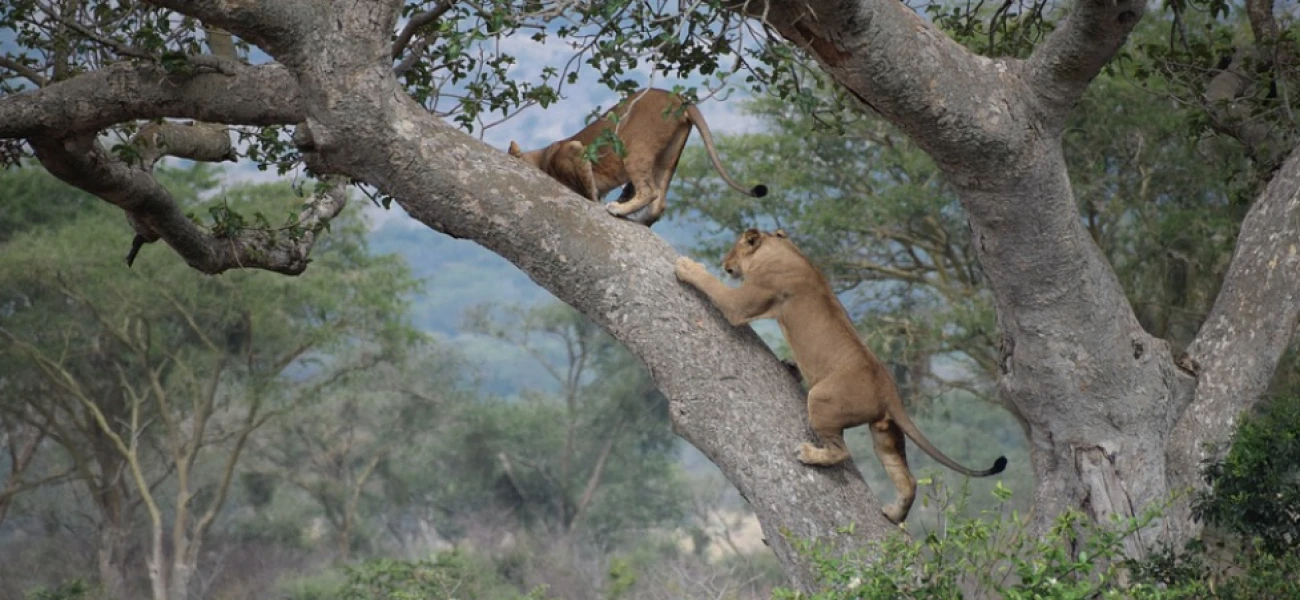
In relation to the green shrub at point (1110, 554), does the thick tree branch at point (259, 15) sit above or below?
above

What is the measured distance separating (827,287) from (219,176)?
827 inches

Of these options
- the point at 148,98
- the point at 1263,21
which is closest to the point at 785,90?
the point at 148,98

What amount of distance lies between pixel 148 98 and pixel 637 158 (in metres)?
1.94

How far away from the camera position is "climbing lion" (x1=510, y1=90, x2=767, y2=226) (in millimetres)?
6086

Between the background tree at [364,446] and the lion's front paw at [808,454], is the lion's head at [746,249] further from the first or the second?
the background tree at [364,446]

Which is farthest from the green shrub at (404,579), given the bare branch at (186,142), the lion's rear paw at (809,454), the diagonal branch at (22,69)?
the lion's rear paw at (809,454)

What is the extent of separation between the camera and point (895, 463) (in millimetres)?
5523

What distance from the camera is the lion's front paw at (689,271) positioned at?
4996mm

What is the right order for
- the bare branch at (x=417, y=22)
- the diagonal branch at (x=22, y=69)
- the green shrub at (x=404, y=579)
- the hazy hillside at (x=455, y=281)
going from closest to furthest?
the bare branch at (x=417, y=22)
the diagonal branch at (x=22, y=69)
the green shrub at (x=404, y=579)
the hazy hillside at (x=455, y=281)

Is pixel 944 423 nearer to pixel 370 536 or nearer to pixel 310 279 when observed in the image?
pixel 370 536

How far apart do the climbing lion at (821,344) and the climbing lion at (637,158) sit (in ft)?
2.21

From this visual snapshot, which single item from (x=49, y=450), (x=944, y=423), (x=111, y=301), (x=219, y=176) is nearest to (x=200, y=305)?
(x=111, y=301)

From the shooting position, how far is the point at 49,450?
2708cm

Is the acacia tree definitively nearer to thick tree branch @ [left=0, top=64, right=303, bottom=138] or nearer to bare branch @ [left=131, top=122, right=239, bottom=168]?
thick tree branch @ [left=0, top=64, right=303, bottom=138]
